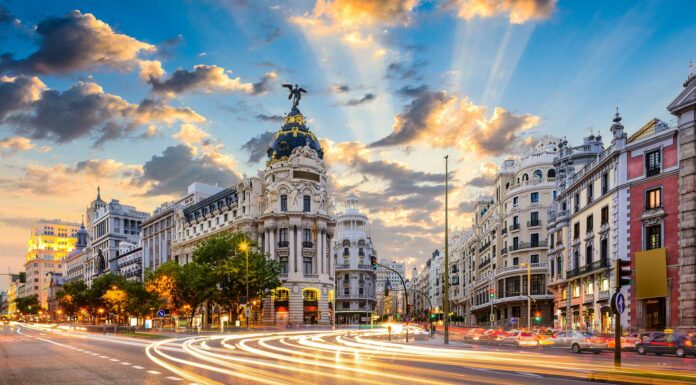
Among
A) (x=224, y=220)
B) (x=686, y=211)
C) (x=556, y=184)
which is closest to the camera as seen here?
(x=686, y=211)

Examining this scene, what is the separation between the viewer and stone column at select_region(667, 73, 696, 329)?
4803 cm

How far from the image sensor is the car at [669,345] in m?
37.2

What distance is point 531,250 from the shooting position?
91438 mm

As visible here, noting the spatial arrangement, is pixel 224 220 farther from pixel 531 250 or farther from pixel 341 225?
pixel 341 225

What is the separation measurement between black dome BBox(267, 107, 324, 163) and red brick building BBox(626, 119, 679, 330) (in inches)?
2514

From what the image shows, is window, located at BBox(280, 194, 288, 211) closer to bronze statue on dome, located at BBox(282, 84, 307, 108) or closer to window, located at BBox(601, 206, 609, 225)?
bronze statue on dome, located at BBox(282, 84, 307, 108)

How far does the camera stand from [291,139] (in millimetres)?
110875

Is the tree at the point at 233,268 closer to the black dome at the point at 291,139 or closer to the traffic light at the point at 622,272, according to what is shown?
the black dome at the point at 291,139

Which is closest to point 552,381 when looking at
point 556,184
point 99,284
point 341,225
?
point 556,184

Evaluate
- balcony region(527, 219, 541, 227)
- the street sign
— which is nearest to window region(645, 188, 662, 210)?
the street sign

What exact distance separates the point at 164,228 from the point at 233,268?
6372cm

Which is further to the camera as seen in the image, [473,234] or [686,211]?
[473,234]

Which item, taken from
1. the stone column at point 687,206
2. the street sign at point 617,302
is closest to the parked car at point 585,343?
the stone column at point 687,206

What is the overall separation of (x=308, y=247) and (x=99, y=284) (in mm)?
52026
